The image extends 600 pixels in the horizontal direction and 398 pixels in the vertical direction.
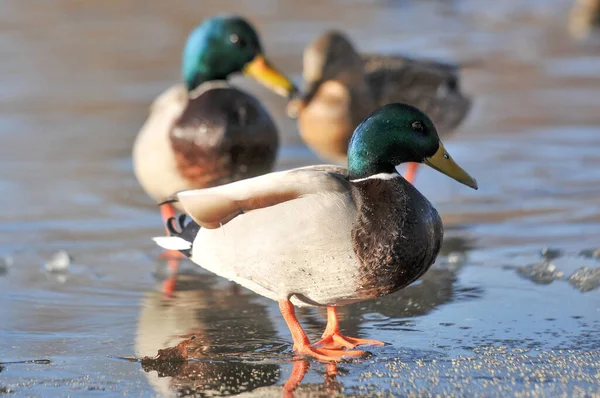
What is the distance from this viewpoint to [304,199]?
12.5 feet

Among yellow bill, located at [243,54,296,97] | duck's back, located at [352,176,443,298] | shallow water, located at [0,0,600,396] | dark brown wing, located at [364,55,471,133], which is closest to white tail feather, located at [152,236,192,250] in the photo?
shallow water, located at [0,0,600,396]

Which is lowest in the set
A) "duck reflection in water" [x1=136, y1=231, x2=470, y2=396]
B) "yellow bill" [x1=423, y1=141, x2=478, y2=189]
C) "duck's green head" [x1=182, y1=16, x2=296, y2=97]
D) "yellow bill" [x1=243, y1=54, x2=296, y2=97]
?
"duck reflection in water" [x1=136, y1=231, x2=470, y2=396]

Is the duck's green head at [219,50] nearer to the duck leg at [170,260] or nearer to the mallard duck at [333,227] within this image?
the duck leg at [170,260]

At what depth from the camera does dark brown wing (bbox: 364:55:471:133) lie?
22.8 feet

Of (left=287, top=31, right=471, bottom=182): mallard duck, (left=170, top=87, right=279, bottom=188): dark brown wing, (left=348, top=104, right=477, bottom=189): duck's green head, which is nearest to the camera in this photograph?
(left=348, top=104, right=477, bottom=189): duck's green head

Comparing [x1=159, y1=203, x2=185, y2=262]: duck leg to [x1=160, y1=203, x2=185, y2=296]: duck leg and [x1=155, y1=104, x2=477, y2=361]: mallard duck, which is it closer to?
[x1=160, y1=203, x2=185, y2=296]: duck leg

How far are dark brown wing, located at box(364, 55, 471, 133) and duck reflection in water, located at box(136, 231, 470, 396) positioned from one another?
179 cm

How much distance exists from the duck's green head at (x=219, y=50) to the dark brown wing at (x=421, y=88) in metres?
0.97

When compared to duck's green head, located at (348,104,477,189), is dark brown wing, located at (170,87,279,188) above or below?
below

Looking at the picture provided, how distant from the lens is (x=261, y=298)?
4.72 meters

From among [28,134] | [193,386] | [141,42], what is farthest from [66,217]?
[141,42]

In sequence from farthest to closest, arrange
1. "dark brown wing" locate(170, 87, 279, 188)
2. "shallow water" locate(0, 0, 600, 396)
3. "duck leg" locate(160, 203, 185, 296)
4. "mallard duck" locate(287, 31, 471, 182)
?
1. "mallard duck" locate(287, 31, 471, 182)
2. "dark brown wing" locate(170, 87, 279, 188)
3. "duck leg" locate(160, 203, 185, 296)
4. "shallow water" locate(0, 0, 600, 396)

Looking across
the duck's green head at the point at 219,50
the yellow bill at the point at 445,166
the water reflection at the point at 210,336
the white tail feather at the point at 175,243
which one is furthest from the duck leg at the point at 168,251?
the yellow bill at the point at 445,166

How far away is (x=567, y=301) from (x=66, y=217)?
8.68 ft
